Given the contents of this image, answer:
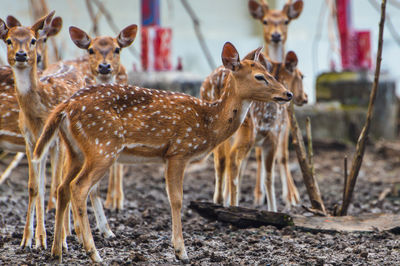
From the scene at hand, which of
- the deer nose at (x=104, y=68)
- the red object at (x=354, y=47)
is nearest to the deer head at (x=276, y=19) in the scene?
the deer nose at (x=104, y=68)

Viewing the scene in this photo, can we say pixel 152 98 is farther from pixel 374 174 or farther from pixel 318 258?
pixel 374 174

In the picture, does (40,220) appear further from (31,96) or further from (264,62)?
(264,62)

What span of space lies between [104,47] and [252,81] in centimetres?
155

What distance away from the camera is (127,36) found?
5.51 m

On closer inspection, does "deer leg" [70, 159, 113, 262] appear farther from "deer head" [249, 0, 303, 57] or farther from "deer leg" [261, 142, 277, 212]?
"deer head" [249, 0, 303, 57]

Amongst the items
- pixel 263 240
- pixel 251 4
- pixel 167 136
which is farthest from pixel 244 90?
pixel 251 4

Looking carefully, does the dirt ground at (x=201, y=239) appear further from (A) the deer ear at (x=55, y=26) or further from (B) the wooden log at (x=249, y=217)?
(A) the deer ear at (x=55, y=26)

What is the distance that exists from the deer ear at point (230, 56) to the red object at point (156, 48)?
594cm

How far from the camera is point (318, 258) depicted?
4.27 metres

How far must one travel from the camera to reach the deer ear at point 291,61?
5938mm

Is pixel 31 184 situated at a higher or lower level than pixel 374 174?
Result: higher

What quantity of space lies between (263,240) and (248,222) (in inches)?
15.4

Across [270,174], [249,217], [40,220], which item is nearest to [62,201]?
[40,220]

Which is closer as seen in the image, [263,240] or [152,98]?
[152,98]
